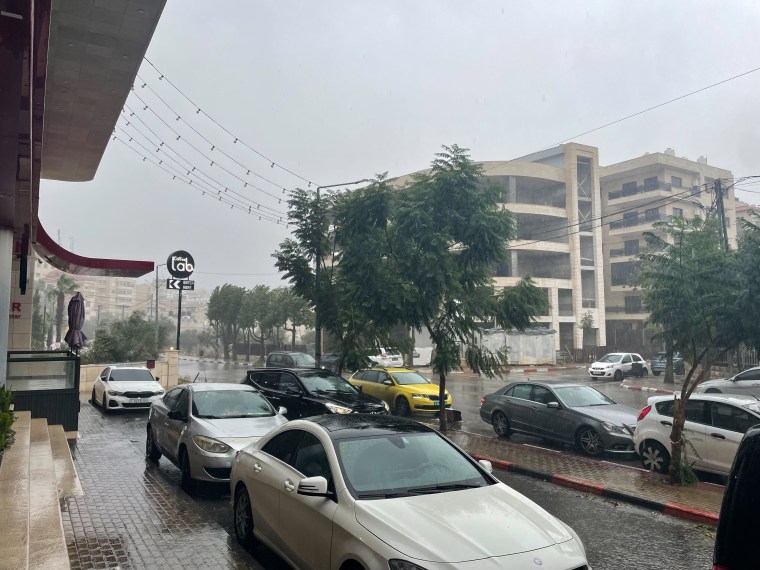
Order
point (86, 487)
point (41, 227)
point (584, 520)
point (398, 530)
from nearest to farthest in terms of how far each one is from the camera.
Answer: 1. point (398, 530)
2. point (584, 520)
3. point (86, 487)
4. point (41, 227)

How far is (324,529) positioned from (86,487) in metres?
5.54

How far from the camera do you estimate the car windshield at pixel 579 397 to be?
492 inches

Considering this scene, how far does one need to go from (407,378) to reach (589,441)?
7360mm

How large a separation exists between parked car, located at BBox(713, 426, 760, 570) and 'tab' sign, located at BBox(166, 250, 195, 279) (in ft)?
94.7

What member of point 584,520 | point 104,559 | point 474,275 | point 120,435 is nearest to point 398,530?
point 104,559

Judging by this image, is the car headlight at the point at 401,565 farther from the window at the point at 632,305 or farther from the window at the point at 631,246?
the window at the point at 631,246

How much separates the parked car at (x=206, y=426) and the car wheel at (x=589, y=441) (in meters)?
5.89

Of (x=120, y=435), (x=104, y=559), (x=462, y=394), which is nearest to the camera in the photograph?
(x=104, y=559)

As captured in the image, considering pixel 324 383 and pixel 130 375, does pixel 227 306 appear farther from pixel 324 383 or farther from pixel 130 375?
pixel 324 383

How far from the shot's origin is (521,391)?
44.9 ft

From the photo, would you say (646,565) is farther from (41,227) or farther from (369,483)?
(41,227)

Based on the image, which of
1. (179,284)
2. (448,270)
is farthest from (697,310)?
(179,284)

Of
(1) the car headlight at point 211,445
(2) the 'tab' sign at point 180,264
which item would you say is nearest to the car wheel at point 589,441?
(1) the car headlight at point 211,445

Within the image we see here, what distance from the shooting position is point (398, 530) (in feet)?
→ 13.3
